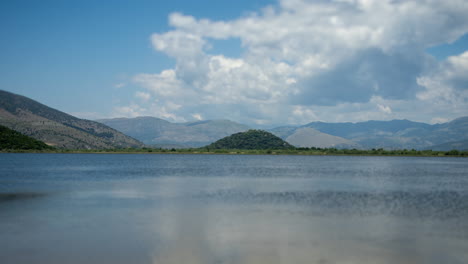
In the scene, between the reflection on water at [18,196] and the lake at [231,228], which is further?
the reflection on water at [18,196]

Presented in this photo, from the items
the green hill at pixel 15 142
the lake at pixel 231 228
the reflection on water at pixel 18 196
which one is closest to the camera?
the lake at pixel 231 228

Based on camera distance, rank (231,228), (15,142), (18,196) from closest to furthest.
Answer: (231,228) → (18,196) → (15,142)

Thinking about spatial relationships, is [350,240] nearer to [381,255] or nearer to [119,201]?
[381,255]

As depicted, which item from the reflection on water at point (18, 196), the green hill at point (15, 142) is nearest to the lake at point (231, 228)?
the reflection on water at point (18, 196)

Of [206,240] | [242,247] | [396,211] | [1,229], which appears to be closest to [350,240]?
[242,247]

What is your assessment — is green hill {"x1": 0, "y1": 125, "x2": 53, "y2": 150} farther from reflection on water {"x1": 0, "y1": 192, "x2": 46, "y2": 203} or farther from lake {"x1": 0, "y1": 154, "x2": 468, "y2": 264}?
lake {"x1": 0, "y1": 154, "x2": 468, "y2": 264}

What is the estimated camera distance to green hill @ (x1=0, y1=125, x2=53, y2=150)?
Answer: 168250 mm

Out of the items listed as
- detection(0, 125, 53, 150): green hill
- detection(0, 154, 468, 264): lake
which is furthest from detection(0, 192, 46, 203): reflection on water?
detection(0, 125, 53, 150): green hill

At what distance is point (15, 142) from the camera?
17188cm

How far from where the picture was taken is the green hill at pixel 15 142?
6624 inches

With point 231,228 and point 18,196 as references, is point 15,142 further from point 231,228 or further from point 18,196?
point 231,228

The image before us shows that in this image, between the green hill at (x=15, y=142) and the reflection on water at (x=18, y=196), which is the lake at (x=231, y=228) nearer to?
the reflection on water at (x=18, y=196)

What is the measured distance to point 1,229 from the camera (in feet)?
70.3

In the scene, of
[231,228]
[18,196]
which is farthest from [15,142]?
[231,228]
